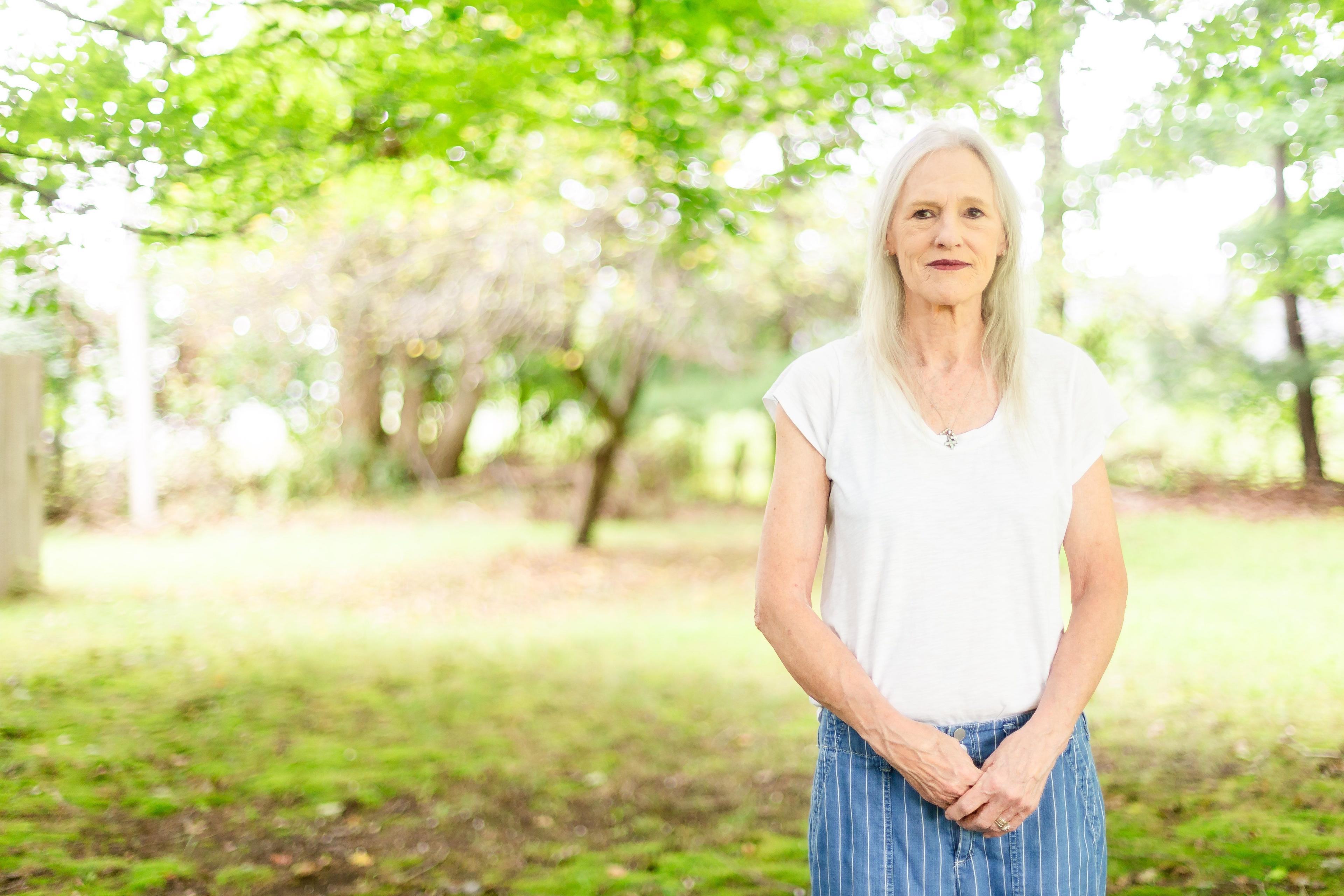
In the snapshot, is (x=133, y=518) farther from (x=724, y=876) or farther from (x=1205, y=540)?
(x=1205, y=540)

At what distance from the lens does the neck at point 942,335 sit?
1.77 metres

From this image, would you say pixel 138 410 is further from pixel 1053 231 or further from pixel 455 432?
pixel 1053 231

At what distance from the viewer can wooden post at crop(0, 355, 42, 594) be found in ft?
18.5

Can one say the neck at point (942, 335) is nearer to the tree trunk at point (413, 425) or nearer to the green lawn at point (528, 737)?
the green lawn at point (528, 737)

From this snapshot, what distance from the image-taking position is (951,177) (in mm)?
1708

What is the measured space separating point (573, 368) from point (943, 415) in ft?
29.8

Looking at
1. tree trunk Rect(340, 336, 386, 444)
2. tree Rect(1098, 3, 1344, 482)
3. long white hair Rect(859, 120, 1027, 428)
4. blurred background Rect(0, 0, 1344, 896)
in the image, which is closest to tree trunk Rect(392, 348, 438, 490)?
tree trunk Rect(340, 336, 386, 444)

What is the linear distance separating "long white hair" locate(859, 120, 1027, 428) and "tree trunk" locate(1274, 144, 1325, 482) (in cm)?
420

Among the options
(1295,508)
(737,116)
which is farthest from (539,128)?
(1295,508)

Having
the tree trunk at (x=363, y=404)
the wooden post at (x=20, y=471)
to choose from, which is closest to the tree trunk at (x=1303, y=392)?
the wooden post at (x=20, y=471)

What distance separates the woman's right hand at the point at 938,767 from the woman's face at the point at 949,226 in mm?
742

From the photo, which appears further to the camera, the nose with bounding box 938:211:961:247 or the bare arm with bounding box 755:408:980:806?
the nose with bounding box 938:211:961:247

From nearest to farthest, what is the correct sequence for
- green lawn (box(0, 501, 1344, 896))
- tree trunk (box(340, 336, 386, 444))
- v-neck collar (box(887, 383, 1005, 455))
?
v-neck collar (box(887, 383, 1005, 455)) < green lawn (box(0, 501, 1344, 896)) < tree trunk (box(340, 336, 386, 444))

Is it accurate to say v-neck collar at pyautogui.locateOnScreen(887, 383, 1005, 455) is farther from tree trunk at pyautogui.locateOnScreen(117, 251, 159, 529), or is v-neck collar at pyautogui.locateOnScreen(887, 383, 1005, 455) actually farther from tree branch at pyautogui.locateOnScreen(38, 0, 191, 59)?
tree trunk at pyautogui.locateOnScreen(117, 251, 159, 529)
